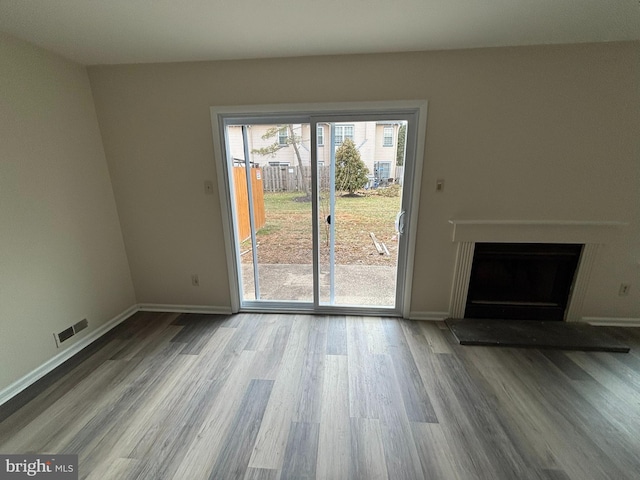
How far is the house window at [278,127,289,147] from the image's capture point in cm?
230

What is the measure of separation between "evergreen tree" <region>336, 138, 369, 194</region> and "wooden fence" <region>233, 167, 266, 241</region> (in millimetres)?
810

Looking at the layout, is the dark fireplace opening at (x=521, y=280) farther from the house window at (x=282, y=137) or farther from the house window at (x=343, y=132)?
the house window at (x=282, y=137)

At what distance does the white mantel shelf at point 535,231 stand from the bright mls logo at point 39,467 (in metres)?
3.04

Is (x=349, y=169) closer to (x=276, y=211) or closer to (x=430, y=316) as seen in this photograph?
(x=276, y=211)

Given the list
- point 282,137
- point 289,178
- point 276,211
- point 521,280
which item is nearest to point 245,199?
point 276,211

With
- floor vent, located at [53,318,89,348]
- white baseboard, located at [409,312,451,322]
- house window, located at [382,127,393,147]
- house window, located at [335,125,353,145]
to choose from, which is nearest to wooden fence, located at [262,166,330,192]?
house window, located at [335,125,353,145]

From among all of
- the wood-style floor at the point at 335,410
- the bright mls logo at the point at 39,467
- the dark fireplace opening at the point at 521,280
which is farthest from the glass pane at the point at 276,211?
the dark fireplace opening at the point at 521,280

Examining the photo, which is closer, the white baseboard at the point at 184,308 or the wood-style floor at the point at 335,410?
the wood-style floor at the point at 335,410

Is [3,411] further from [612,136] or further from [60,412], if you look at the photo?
[612,136]

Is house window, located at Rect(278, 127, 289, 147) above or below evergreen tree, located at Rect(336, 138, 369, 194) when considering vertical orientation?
above

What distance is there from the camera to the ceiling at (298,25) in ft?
4.59

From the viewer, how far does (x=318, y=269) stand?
2521 mm

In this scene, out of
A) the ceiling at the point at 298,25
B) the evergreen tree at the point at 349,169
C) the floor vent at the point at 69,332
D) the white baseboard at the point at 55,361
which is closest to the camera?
the ceiling at the point at 298,25

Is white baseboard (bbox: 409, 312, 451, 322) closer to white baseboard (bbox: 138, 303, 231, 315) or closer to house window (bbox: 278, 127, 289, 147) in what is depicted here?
white baseboard (bbox: 138, 303, 231, 315)
